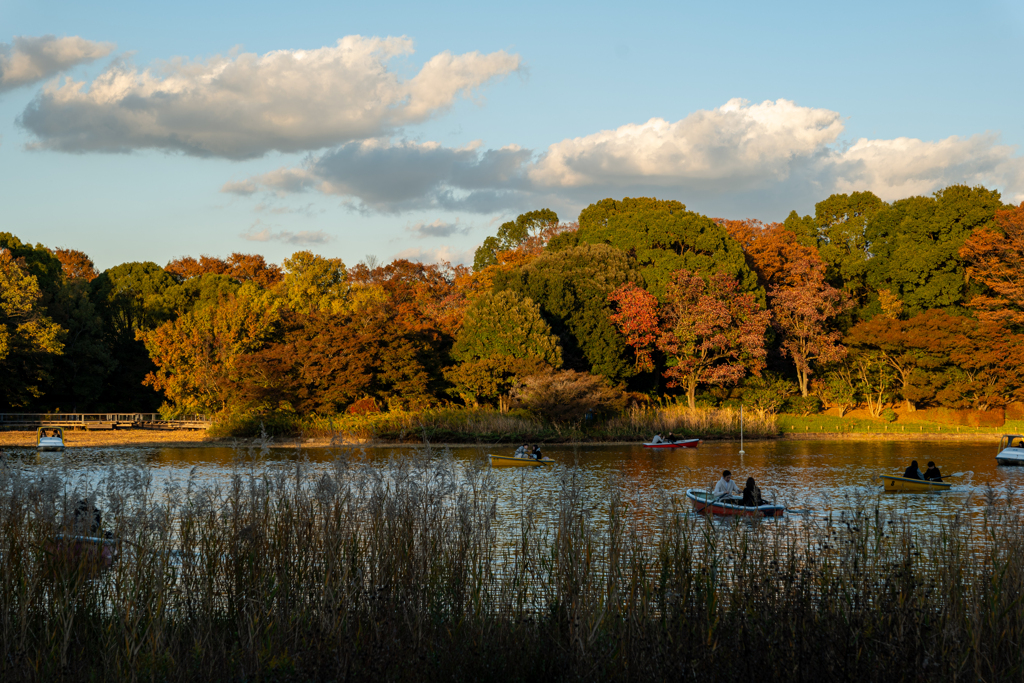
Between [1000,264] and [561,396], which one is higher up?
[1000,264]

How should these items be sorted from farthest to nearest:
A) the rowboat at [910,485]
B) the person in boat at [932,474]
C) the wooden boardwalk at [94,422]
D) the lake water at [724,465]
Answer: the wooden boardwalk at [94,422], the person in boat at [932,474], the rowboat at [910,485], the lake water at [724,465]

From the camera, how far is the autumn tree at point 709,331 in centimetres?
4406

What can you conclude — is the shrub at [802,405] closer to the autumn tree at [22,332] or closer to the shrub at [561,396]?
the shrub at [561,396]

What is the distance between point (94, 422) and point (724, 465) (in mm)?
33126

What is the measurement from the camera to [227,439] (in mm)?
36906

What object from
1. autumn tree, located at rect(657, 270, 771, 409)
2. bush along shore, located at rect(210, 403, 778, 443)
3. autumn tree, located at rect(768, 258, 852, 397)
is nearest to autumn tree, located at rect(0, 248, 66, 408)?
bush along shore, located at rect(210, 403, 778, 443)

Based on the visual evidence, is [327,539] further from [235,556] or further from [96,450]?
→ [96,450]

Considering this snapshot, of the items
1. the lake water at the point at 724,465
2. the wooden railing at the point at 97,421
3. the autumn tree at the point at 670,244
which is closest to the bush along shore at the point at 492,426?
the lake water at the point at 724,465

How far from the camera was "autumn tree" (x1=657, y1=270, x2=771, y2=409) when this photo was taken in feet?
145

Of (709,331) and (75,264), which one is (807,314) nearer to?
(709,331)

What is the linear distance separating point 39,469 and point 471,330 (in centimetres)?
3371

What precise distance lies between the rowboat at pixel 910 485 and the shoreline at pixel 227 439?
15.0m

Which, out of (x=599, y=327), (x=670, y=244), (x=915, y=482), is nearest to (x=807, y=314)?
(x=670, y=244)

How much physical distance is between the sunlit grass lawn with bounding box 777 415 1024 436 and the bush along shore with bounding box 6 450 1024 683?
37.3 meters
